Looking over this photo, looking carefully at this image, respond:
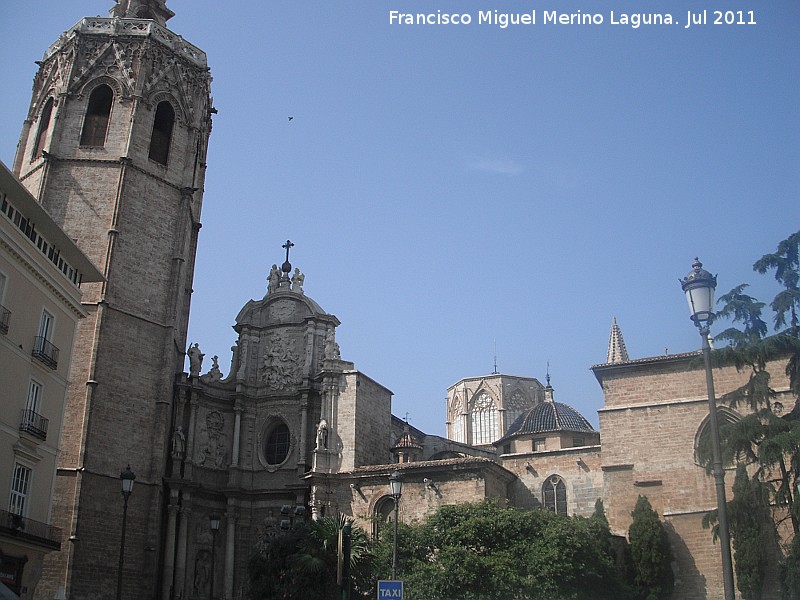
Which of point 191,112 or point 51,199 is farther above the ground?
point 191,112

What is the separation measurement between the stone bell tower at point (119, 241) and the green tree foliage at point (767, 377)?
18034 mm

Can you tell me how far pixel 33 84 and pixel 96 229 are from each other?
26.4 ft

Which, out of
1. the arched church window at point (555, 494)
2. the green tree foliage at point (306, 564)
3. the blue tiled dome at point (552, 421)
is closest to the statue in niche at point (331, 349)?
the blue tiled dome at point (552, 421)

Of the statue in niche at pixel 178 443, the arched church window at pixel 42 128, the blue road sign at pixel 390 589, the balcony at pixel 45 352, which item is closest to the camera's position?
the blue road sign at pixel 390 589

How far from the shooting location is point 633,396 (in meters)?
28.8

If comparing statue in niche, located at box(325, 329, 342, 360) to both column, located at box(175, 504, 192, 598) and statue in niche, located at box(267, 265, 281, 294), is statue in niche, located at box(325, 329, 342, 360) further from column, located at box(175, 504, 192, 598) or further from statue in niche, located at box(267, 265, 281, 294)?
column, located at box(175, 504, 192, 598)

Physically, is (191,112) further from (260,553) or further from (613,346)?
(613,346)

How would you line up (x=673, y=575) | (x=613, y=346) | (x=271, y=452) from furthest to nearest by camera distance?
(x=613, y=346)
(x=271, y=452)
(x=673, y=575)

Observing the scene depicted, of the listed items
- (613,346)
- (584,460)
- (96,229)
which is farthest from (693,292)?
(613,346)

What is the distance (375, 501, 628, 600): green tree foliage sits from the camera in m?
23.9

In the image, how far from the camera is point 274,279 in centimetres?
3678

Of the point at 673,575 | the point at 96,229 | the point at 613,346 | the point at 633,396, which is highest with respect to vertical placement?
the point at 613,346

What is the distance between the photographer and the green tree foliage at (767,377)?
21.5m

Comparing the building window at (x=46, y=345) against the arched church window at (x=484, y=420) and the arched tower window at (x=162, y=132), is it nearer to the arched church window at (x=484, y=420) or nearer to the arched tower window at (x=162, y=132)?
the arched tower window at (x=162, y=132)
